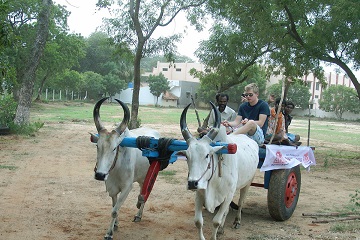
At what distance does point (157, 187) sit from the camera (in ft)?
30.5

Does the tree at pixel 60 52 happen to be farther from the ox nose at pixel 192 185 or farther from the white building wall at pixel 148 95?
the ox nose at pixel 192 185

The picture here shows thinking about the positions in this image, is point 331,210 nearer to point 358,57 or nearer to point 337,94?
point 358,57

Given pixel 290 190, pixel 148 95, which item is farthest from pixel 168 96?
pixel 290 190

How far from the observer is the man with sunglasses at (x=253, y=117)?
6.76 m

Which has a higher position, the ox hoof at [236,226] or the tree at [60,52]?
the tree at [60,52]

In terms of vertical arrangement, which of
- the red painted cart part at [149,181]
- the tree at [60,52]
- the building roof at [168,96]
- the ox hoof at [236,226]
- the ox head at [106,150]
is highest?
the tree at [60,52]

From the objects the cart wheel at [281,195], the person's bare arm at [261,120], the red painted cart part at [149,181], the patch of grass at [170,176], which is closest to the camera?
the red painted cart part at [149,181]

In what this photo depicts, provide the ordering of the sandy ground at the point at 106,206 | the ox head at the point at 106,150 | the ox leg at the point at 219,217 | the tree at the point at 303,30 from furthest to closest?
the tree at the point at 303,30
the sandy ground at the point at 106,206
the ox leg at the point at 219,217
the ox head at the point at 106,150

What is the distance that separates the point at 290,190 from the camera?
7.16m

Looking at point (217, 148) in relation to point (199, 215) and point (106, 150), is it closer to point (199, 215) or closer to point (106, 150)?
point (199, 215)

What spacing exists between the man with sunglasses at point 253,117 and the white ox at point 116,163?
1690 mm

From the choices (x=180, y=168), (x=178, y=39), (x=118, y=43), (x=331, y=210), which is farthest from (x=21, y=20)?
(x=331, y=210)

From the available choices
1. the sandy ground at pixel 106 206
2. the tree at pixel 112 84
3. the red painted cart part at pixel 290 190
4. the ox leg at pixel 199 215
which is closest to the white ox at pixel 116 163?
the sandy ground at pixel 106 206

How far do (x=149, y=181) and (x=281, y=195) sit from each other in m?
2.29
